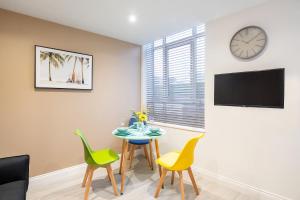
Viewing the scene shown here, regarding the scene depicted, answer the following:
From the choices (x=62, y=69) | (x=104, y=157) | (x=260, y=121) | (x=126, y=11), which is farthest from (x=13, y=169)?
(x=260, y=121)

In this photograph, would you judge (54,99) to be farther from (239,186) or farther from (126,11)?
(239,186)

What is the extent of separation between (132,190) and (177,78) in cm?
208

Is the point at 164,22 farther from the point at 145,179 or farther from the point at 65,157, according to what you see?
the point at 65,157

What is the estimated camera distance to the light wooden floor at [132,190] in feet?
7.26

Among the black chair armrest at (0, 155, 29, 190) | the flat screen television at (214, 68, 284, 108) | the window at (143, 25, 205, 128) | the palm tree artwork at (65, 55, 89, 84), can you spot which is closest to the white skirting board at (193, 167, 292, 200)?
the window at (143, 25, 205, 128)

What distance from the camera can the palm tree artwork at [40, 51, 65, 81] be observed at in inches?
101

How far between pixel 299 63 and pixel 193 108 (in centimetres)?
156

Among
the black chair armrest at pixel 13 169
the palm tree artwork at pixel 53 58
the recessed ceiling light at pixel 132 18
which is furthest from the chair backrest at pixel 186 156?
the palm tree artwork at pixel 53 58

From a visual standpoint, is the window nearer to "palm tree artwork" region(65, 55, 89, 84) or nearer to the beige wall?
the beige wall

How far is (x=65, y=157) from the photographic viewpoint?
2820 millimetres

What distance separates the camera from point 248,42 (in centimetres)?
226

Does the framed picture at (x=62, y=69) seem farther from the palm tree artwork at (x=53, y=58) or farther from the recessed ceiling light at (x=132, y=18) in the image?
the recessed ceiling light at (x=132, y=18)

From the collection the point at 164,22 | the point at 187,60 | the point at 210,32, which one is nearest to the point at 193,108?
the point at 187,60

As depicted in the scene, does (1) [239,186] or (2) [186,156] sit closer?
(2) [186,156]
